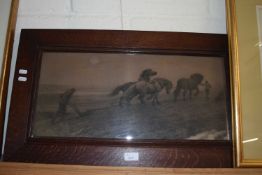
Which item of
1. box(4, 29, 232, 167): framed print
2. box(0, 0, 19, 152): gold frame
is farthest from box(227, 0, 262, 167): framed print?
box(0, 0, 19, 152): gold frame

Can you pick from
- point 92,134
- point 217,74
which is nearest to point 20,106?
point 92,134

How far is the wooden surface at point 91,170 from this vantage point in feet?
2.33

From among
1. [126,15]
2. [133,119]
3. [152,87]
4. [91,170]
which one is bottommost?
[91,170]

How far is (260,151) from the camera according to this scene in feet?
2.56

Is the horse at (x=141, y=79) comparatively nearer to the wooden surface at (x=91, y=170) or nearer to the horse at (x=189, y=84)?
the horse at (x=189, y=84)

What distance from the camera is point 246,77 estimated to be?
828 mm

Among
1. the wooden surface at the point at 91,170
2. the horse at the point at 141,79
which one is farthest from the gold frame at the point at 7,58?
the horse at the point at 141,79

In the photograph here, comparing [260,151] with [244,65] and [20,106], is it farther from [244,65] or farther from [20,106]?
[20,106]

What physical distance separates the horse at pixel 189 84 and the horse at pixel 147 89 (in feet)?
0.09

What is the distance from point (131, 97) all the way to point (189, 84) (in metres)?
0.19

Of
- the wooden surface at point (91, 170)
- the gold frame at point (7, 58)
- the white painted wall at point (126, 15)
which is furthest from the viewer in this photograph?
the white painted wall at point (126, 15)

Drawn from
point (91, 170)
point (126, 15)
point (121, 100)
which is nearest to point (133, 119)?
point (121, 100)

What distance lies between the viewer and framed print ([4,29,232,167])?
792 millimetres

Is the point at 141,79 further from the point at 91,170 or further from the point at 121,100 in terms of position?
the point at 91,170
